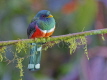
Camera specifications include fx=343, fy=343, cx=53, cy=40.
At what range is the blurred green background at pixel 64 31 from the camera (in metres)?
3.83

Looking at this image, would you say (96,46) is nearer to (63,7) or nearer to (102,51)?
(102,51)

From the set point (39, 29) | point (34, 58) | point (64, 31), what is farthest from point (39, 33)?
point (64, 31)

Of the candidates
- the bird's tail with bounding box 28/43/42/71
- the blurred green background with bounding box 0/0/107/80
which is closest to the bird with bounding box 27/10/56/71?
the bird's tail with bounding box 28/43/42/71

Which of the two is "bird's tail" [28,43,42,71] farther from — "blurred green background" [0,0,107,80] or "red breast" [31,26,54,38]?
"blurred green background" [0,0,107,80]

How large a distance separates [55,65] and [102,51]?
128 centimetres


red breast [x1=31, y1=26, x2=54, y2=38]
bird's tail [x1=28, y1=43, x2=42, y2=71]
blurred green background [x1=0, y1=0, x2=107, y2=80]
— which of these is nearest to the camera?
red breast [x1=31, y1=26, x2=54, y2=38]

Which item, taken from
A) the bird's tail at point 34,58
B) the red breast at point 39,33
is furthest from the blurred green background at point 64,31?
the red breast at point 39,33

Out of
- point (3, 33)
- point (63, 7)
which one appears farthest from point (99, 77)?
point (3, 33)

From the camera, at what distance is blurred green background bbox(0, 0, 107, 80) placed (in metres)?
3.83

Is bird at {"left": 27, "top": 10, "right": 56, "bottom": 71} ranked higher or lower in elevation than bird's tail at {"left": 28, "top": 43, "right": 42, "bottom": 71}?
higher

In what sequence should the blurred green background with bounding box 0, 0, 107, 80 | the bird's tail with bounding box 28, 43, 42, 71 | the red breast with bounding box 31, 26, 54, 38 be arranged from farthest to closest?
the blurred green background with bounding box 0, 0, 107, 80, the bird's tail with bounding box 28, 43, 42, 71, the red breast with bounding box 31, 26, 54, 38

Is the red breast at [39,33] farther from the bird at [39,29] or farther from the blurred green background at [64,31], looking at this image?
the blurred green background at [64,31]

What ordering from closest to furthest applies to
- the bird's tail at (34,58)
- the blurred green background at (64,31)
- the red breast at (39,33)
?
the red breast at (39,33) < the bird's tail at (34,58) < the blurred green background at (64,31)

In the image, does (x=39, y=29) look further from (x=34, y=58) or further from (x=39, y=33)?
(x=34, y=58)
